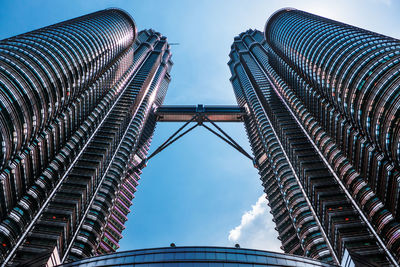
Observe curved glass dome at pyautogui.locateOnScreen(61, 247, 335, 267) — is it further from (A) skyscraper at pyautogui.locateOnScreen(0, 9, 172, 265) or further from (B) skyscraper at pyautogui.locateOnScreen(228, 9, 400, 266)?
(B) skyscraper at pyautogui.locateOnScreen(228, 9, 400, 266)

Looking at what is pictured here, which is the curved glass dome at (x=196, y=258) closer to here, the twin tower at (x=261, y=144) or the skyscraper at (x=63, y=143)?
the skyscraper at (x=63, y=143)

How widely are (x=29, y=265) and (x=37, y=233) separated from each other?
1947 centimetres

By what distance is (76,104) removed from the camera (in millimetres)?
80688

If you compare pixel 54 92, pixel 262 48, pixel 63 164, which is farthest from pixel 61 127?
pixel 262 48

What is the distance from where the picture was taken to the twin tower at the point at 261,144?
50875 millimetres

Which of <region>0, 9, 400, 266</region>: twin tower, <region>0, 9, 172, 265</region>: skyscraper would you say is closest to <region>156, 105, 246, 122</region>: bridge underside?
<region>0, 9, 400, 266</region>: twin tower

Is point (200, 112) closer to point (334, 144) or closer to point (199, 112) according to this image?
point (199, 112)

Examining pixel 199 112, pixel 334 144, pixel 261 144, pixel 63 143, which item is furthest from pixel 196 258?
pixel 199 112

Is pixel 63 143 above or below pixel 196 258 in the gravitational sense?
above

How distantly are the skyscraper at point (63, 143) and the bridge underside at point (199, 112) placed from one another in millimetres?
30091

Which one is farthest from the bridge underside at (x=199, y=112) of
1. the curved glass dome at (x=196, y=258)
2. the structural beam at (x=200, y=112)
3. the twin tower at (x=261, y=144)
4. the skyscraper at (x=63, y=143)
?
the curved glass dome at (x=196, y=258)

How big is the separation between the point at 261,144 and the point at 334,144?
134 ft

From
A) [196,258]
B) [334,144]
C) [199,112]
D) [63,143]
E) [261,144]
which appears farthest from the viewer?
[199,112]

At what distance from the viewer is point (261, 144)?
11544 centimetres
